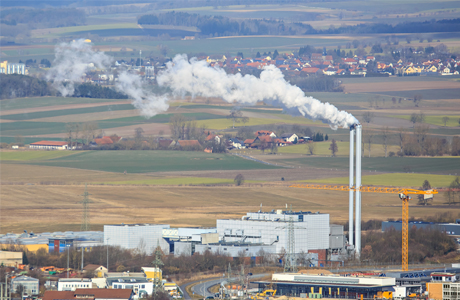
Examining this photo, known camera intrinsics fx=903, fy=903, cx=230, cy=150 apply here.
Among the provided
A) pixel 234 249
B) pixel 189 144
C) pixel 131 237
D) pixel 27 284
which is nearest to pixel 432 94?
pixel 189 144

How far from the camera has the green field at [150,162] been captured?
129m

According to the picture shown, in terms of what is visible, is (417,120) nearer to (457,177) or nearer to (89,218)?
(457,177)

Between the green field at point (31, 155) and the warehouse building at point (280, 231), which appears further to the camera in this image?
the green field at point (31, 155)

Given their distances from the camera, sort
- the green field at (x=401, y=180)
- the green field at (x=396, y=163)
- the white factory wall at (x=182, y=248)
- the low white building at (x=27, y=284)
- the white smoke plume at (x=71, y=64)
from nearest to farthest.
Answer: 1. the low white building at (x=27, y=284)
2. the white factory wall at (x=182, y=248)
3. the green field at (x=401, y=180)
4. the green field at (x=396, y=163)
5. the white smoke plume at (x=71, y=64)

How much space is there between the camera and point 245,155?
140m

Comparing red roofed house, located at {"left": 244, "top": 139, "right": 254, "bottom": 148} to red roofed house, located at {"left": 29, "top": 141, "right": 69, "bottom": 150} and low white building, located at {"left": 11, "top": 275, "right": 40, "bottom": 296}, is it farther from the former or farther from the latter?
low white building, located at {"left": 11, "top": 275, "right": 40, "bottom": 296}

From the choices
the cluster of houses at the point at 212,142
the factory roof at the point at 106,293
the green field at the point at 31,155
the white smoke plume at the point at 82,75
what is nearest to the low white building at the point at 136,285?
the factory roof at the point at 106,293

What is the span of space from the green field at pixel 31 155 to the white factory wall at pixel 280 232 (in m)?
57.6

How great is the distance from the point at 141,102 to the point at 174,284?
97287 millimetres

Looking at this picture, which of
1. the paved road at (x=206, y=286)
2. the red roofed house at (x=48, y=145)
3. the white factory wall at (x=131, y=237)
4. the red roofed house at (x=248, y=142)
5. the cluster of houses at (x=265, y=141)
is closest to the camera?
the paved road at (x=206, y=286)

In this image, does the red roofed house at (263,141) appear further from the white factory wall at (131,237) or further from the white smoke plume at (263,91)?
the white factory wall at (131,237)

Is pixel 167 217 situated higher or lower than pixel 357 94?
lower

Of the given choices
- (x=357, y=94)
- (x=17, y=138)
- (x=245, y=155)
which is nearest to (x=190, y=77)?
(x=245, y=155)

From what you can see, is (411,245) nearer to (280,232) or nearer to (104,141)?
(280,232)
